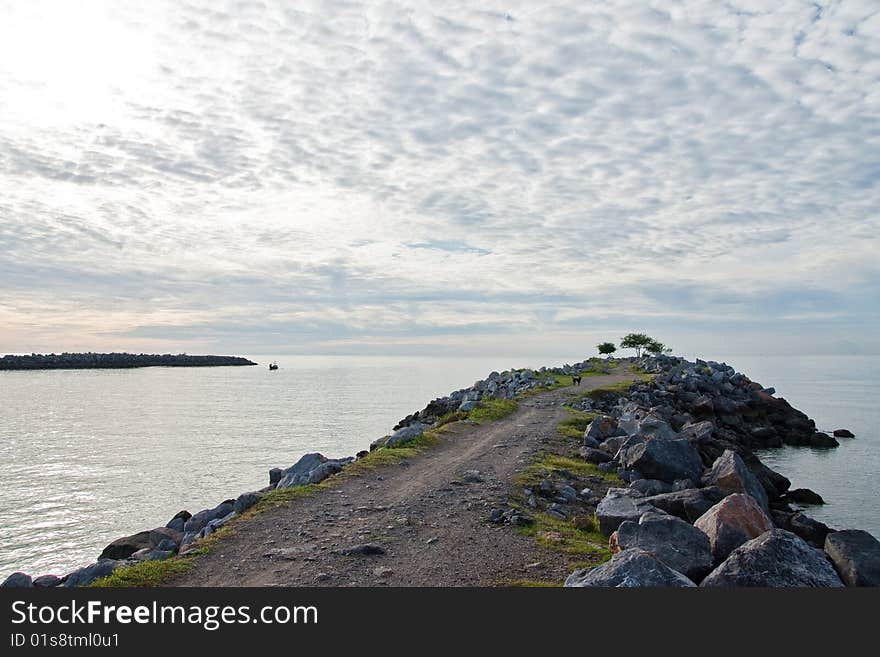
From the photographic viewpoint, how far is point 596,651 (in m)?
7.16

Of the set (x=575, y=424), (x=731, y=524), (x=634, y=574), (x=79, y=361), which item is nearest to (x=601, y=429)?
(x=575, y=424)

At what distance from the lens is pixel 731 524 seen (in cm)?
1022

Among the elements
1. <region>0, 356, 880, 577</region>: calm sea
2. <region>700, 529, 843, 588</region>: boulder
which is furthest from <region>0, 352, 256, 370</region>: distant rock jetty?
<region>700, 529, 843, 588</region>: boulder

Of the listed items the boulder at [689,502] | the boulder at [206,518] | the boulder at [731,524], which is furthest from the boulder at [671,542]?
the boulder at [206,518]

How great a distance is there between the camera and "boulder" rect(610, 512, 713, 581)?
9.22m

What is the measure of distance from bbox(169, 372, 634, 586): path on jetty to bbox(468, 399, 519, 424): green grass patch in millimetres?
11365

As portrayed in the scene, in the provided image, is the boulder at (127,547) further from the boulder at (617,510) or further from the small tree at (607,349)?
the small tree at (607,349)

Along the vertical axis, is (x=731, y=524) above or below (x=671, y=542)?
above

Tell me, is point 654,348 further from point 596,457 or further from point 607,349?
point 596,457

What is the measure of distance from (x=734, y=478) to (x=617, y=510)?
4.08 metres

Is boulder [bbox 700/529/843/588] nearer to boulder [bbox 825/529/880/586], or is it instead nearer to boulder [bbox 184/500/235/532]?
boulder [bbox 825/529/880/586]

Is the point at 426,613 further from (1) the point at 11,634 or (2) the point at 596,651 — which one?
(1) the point at 11,634

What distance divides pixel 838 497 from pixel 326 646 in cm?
2806

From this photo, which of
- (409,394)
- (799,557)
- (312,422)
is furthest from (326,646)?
(409,394)
